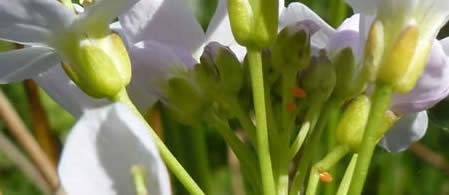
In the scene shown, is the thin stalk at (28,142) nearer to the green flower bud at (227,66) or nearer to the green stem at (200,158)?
the green stem at (200,158)

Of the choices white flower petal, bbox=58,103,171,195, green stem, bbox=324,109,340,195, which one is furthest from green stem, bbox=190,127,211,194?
white flower petal, bbox=58,103,171,195

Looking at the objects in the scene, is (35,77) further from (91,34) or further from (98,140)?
(98,140)

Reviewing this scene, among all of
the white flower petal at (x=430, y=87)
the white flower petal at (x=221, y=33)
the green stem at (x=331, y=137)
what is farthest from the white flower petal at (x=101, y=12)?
the green stem at (x=331, y=137)

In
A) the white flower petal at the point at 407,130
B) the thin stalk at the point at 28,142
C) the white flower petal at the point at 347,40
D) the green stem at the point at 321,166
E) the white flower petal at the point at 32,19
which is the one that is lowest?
the thin stalk at the point at 28,142

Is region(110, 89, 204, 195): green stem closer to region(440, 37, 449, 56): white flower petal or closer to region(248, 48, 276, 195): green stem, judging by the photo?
region(248, 48, 276, 195): green stem

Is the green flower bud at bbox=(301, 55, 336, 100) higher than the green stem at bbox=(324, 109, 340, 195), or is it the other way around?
the green flower bud at bbox=(301, 55, 336, 100)

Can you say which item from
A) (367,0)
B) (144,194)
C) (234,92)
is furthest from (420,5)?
(144,194)

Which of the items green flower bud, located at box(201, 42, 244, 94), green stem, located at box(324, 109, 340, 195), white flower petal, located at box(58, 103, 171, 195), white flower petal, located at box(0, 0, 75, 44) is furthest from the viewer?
green stem, located at box(324, 109, 340, 195)
